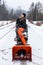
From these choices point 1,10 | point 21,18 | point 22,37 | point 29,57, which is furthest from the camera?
point 1,10

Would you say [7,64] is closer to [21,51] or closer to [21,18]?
[21,51]

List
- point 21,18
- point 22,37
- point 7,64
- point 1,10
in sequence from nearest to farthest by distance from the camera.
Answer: point 7,64 < point 22,37 < point 21,18 < point 1,10

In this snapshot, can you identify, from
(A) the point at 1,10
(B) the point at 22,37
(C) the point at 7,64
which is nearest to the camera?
(C) the point at 7,64

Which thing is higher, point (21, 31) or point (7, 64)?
point (21, 31)

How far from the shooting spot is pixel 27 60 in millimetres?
11633

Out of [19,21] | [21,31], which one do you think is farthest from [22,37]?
[19,21]

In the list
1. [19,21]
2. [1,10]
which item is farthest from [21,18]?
[1,10]

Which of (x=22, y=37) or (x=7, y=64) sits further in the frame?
(x=22, y=37)

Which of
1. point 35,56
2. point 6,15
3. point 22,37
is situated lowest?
point 6,15

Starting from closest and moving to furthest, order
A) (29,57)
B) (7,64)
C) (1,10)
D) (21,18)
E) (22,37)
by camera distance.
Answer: (7,64) → (29,57) → (22,37) → (21,18) → (1,10)

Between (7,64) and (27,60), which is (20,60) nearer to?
(27,60)

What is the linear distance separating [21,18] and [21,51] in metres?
3.99

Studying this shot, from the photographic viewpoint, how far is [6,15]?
463 feet

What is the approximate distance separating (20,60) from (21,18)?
3.96 metres
